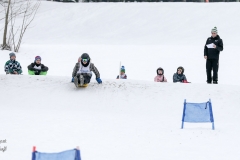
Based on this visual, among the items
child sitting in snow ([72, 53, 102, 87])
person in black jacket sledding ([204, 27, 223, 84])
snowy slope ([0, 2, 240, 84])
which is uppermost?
snowy slope ([0, 2, 240, 84])

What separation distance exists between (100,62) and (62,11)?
738 inches

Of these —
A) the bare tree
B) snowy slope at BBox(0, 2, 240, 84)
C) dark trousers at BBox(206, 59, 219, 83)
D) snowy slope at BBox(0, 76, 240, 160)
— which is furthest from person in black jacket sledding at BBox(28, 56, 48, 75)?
the bare tree

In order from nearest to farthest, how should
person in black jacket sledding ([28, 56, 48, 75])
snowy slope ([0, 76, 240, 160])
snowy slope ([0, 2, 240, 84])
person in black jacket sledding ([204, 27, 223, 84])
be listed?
snowy slope ([0, 76, 240, 160]) → person in black jacket sledding ([204, 27, 223, 84]) → person in black jacket sledding ([28, 56, 48, 75]) → snowy slope ([0, 2, 240, 84])

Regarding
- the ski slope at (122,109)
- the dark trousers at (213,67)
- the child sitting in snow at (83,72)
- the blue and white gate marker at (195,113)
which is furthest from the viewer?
the dark trousers at (213,67)

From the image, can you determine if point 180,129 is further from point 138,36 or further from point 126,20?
point 126,20

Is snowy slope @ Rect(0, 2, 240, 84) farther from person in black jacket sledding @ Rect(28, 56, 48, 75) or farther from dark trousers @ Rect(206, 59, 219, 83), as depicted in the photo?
person in black jacket sledding @ Rect(28, 56, 48, 75)

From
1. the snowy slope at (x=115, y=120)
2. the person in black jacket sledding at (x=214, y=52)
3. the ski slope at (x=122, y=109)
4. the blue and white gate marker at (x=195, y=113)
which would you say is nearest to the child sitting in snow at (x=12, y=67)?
the ski slope at (x=122, y=109)

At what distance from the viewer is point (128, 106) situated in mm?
15664

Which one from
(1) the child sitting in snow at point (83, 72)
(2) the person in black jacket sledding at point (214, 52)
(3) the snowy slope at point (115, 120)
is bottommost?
(3) the snowy slope at point (115, 120)

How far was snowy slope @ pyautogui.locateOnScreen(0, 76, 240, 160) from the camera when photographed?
10633 millimetres

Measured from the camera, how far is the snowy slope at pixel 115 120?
10.6m

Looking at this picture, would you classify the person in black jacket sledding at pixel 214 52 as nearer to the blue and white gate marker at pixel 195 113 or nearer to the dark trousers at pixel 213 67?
the dark trousers at pixel 213 67

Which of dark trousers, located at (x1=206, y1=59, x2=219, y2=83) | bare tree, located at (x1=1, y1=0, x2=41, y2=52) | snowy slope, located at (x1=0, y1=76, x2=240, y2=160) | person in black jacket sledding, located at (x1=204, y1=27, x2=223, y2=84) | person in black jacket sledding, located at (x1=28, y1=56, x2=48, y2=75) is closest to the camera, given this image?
snowy slope, located at (x1=0, y1=76, x2=240, y2=160)

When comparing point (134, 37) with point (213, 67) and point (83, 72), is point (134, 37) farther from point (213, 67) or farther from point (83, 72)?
point (83, 72)
